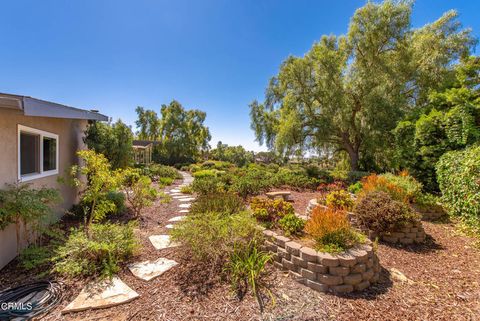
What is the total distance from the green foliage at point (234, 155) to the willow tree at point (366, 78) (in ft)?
44.3

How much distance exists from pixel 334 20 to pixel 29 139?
51.1 ft

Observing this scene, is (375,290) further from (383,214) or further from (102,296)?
(102,296)

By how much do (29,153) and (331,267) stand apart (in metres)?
5.88

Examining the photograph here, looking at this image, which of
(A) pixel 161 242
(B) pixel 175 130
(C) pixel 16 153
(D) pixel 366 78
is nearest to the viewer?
(C) pixel 16 153

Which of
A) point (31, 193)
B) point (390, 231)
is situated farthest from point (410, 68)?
point (31, 193)

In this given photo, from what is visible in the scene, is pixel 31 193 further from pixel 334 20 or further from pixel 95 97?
pixel 334 20

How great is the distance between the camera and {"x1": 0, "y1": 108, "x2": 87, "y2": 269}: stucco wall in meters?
3.10

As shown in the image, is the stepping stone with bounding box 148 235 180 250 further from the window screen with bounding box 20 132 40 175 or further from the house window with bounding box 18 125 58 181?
the window screen with bounding box 20 132 40 175

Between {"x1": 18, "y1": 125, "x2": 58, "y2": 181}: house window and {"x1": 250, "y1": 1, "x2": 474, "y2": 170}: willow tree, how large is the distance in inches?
440

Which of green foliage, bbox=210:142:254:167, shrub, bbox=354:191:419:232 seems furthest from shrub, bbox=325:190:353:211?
green foliage, bbox=210:142:254:167

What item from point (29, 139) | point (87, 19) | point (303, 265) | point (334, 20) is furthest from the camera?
point (334, 20)

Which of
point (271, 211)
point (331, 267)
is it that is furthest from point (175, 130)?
point (331, 267)

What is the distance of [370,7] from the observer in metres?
12.1

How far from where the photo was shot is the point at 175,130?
1081 inches
